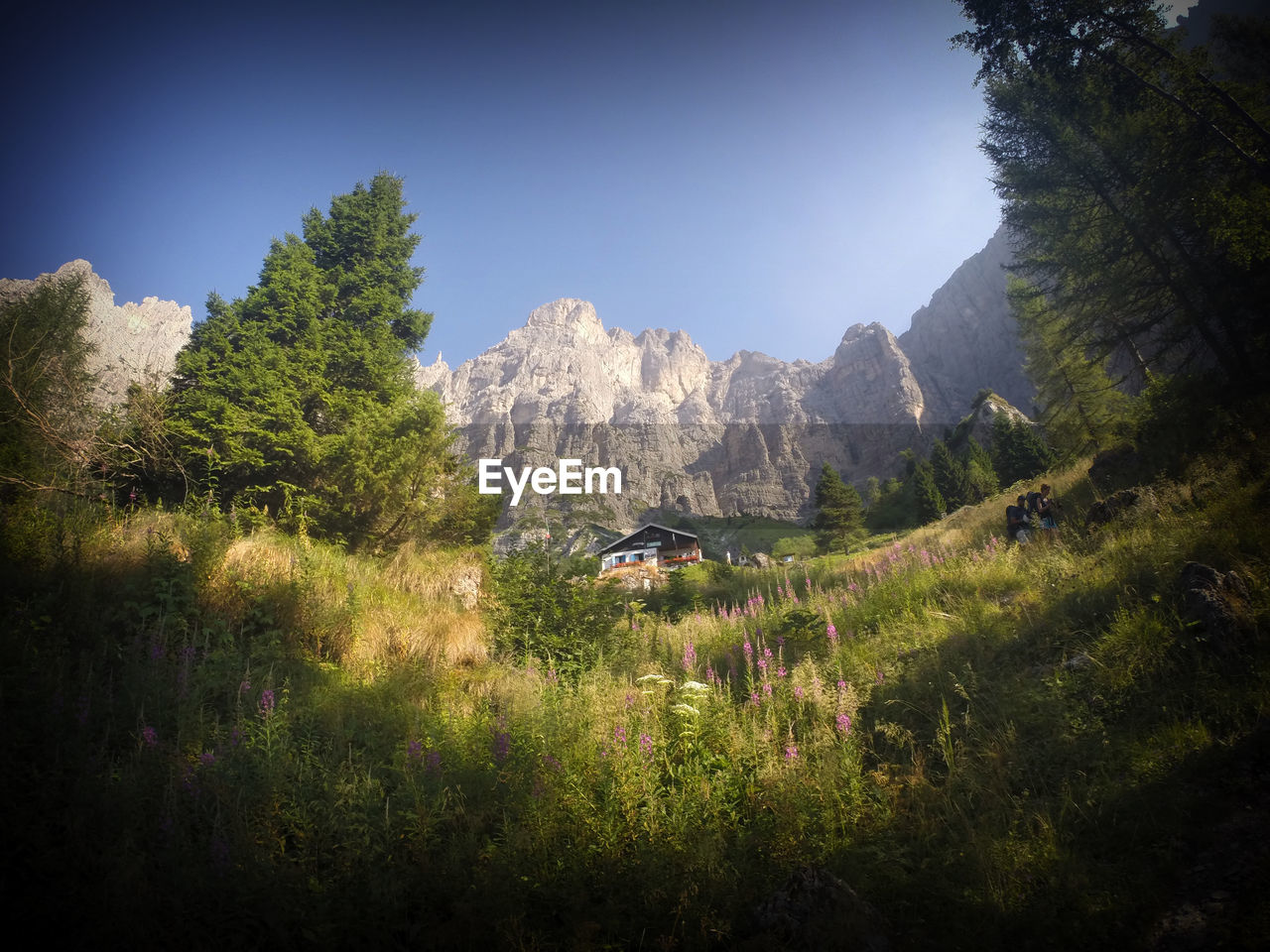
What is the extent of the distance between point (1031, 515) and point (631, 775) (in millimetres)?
11282

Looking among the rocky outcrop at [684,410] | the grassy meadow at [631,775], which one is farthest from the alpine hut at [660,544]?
the rocky outcrop at [684,410]

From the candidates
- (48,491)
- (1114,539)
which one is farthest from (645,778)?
(48,491)

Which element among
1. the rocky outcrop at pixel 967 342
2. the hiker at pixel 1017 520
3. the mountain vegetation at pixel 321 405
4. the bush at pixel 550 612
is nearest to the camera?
the bush at pixel 550 612

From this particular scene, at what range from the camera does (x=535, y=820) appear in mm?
2863

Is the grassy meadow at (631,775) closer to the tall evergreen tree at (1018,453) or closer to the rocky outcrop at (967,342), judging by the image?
the tall evergreen tree at (1018,453)

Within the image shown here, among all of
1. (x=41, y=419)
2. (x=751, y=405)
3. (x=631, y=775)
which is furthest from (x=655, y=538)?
(x=751, y=405)

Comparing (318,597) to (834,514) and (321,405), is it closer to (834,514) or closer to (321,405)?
(321,405)

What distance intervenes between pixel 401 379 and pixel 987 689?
12.4 meters

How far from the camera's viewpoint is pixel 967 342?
132m

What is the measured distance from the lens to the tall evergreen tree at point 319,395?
8.70 metres

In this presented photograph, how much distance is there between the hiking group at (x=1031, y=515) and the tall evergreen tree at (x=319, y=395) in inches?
491

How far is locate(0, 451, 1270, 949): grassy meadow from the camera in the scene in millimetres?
2207

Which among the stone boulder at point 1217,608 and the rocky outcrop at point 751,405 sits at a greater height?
the rocky outcrop at point 751,405

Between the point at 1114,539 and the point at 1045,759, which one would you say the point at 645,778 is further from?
the point at 1114,539
